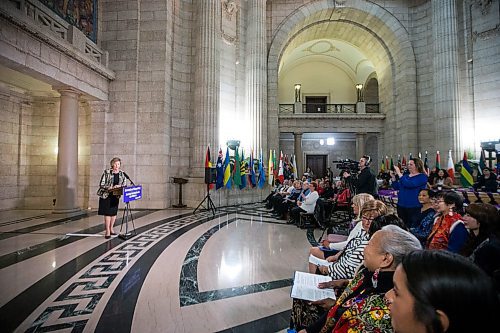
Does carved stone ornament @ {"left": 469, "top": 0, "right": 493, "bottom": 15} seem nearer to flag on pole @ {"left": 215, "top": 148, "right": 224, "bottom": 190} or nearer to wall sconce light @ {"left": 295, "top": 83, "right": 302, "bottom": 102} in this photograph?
wall sconce light @ {"left": 295, "top": 83, "right": 302, "bottom": 102}

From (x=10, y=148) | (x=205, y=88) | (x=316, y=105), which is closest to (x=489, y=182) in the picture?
(x=205, y=88)

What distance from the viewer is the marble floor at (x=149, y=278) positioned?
2152mm

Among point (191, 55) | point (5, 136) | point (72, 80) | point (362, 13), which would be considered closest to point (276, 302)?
point (72, 80)

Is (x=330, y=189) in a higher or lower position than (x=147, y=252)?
higher

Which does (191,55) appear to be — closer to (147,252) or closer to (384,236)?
→ (147,252)

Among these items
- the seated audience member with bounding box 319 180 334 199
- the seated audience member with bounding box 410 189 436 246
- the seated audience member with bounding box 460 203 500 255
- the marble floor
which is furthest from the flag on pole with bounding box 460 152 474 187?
the seated audience member with bounding box 460 203 500 255

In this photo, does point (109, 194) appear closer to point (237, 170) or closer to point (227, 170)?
point (227, 170)

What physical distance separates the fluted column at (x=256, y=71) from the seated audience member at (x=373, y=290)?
30.7ft

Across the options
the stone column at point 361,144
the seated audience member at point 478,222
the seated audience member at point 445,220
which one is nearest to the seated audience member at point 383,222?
the seated audience member at point 478,222

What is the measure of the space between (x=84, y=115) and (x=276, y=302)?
9313mm

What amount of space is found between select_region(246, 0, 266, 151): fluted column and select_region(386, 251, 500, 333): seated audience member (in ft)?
32.5

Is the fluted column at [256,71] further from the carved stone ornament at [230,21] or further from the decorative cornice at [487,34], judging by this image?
the decorative cornice at [487,34]

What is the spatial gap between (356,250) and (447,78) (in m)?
12.5

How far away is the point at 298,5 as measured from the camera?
1252 cm
